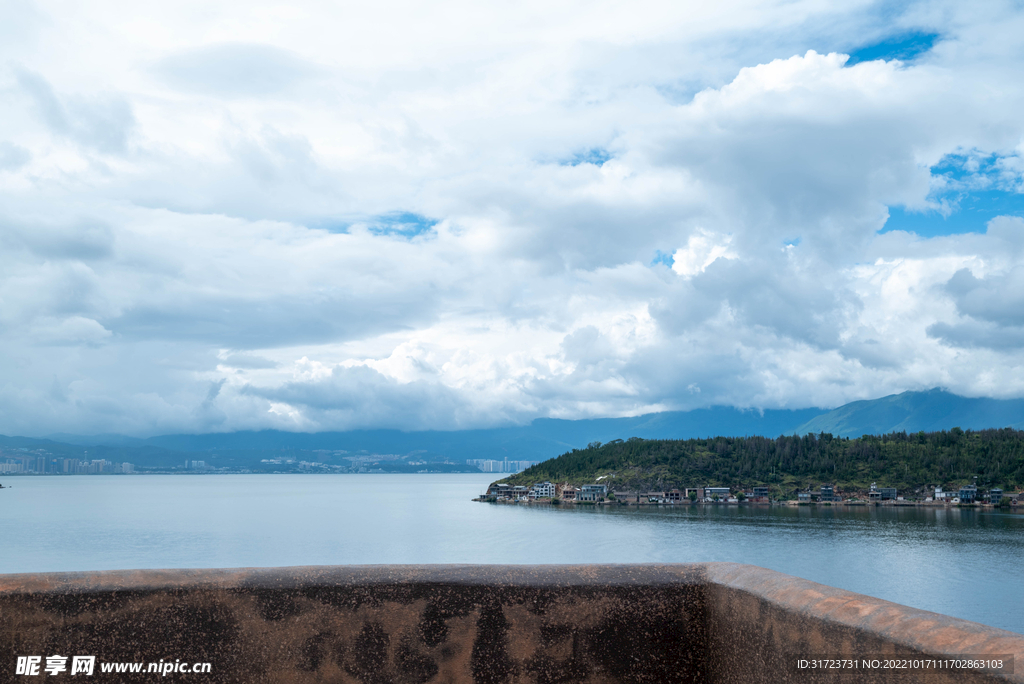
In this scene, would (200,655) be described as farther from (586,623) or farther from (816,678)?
(816,678)

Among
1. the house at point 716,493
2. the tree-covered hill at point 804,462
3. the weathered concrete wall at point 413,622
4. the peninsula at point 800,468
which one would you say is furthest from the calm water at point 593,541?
the weathered concrete wall at point 413,622

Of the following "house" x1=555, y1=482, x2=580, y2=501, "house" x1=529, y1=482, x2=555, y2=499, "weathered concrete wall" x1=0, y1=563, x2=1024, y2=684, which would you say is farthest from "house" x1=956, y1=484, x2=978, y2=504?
"weathered concrete wall" x1=0, y1=563, x2=1024, y2=684

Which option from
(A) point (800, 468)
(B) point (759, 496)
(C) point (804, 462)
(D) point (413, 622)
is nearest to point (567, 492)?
(B) point (759, 496)

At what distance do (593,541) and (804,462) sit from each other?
9208cm

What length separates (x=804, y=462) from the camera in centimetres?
15962

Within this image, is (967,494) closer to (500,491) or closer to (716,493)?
(716,493)

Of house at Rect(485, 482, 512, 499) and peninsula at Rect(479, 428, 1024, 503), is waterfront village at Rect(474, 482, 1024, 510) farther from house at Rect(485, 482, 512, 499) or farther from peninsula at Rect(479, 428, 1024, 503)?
house at Rect(485, 482, 512, 499)

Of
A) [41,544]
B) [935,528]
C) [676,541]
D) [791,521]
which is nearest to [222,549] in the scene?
[41,544]

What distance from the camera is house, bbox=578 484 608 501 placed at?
14812 cm

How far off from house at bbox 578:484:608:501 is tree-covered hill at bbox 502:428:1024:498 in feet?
8.57

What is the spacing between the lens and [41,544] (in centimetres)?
7800

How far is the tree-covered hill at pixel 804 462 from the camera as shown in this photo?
146 meters

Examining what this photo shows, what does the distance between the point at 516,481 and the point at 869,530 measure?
9324 cm

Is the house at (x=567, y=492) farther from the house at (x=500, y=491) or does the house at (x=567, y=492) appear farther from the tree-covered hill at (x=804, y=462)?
the house at (x=500, y=491)
